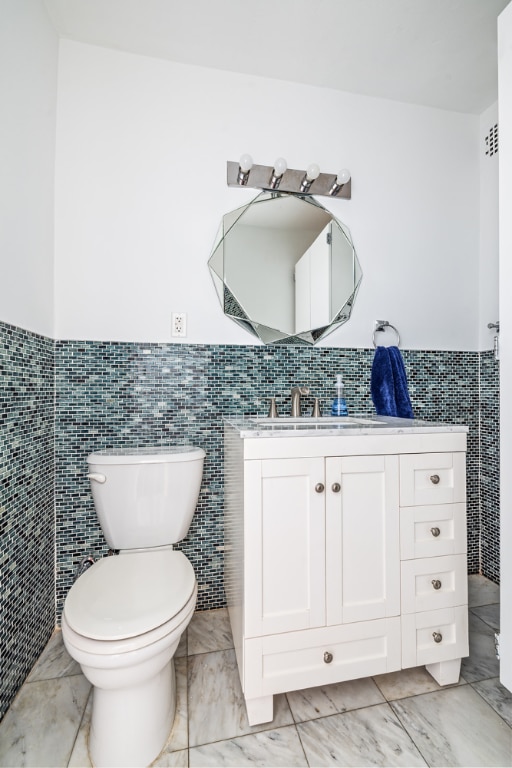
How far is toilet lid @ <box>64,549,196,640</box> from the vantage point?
91 centimetres

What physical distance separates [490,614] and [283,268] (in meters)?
1.80

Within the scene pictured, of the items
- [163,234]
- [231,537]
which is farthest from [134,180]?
[231,537]

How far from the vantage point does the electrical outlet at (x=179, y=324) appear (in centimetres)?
160

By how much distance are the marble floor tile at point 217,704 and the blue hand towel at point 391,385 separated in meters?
1.17

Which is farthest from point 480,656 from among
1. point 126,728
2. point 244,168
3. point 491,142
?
point 491,142

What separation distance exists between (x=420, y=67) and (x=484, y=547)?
7.76 ft

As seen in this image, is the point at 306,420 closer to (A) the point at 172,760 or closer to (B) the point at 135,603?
(B) the point at 135,603

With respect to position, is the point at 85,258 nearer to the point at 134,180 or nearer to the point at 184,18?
the point at 134,180

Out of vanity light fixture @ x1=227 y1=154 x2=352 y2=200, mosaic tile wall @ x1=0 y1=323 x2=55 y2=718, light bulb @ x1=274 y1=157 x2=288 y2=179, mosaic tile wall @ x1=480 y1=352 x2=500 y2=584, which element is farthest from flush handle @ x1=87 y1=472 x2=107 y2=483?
mosaic tile wall @ x1=480 y1=352 x2=500 y2=584

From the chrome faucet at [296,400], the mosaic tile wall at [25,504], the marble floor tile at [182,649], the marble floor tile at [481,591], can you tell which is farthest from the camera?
the marble floor tile at [481,591]

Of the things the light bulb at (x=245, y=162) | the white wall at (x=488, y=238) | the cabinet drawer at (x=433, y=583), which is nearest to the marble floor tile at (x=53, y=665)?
the cabinet drawer at (x=433, y=583)

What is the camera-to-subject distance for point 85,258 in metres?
1.54

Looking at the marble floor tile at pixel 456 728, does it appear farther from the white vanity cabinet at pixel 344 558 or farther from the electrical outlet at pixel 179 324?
the electrical outlet at pixel 179 324

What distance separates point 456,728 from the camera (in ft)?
3.54
